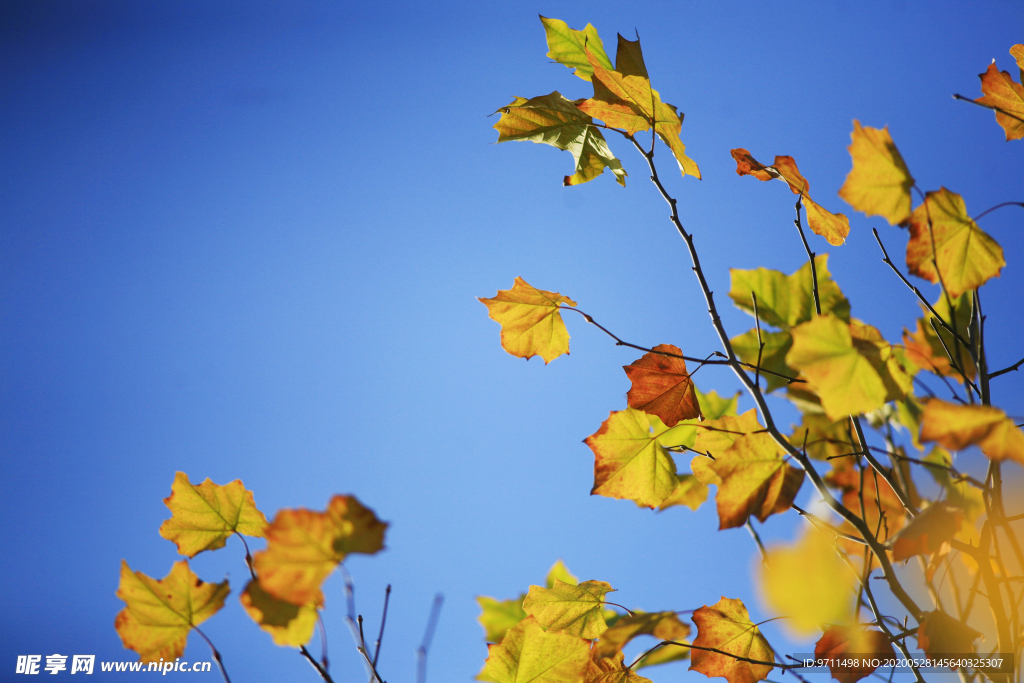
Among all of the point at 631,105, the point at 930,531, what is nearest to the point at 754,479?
the point at 930,531

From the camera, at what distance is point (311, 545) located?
19.7 inches

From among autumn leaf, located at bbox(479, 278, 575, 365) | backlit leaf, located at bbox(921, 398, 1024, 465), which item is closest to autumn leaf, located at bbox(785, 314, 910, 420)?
backlit leaf, located at bbox(921, 398, 1024, 465)

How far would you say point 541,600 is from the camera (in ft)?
2.70

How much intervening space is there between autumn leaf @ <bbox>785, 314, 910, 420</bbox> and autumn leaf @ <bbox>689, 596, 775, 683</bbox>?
38 cm

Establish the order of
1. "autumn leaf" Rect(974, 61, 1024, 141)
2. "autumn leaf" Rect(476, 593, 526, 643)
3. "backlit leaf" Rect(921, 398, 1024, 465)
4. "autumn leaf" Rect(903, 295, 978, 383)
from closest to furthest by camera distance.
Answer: "backlit leaf" Rect(921, 398, 1024, 465), "autumn leaf" Rect(974, 61, 1024, 141), "autumn leaf" Rect(903, 295, 978, 383), "autumn leaf" Rect(476, 593, 526, 643)

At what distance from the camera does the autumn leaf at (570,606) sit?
82 cm

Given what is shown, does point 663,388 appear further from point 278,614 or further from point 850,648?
point 278,614

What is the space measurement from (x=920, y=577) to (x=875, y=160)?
0.82 m

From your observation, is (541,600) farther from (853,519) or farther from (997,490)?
(997,490)

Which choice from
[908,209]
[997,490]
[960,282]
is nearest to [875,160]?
[908,209]

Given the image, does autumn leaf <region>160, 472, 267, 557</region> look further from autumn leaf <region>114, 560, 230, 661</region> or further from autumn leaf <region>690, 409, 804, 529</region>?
autumn leaf <region>690, 409, 804, 529</region>

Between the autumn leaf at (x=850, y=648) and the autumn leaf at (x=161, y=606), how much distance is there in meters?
0.74

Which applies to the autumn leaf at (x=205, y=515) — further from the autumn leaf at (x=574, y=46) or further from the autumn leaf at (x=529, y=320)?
the autumn leaf at (x=574, y=46)

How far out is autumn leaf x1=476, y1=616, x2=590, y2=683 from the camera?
2.36 ft
